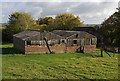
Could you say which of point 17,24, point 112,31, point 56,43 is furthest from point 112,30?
point 17,24

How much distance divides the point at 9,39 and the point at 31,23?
9.39 m

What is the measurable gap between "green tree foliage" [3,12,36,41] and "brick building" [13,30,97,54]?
20.0 m

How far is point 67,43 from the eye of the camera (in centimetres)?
2705

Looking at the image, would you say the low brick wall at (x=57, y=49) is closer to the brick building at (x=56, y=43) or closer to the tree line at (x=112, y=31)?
the brick building at (x=56, y=43)

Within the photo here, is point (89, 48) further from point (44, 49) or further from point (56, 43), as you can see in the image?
point (44, 49)

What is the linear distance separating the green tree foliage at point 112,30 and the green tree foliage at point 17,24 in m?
24.6

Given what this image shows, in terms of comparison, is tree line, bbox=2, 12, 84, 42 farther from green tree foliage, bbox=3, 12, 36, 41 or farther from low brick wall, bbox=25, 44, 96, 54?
low brick wall, bbox=25, 44, 96, 54

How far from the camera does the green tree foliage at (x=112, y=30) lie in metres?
36.2

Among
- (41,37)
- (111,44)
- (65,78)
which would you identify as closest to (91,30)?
(111,44)

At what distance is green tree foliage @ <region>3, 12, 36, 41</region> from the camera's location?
4590 centimetres

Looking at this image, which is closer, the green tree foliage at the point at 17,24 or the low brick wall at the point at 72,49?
the low brick wall at the point at 72,49

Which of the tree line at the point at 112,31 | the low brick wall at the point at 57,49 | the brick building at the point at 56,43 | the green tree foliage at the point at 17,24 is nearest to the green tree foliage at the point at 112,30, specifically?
the tree line at the point at 112,31

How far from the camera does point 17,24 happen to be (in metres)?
46.4

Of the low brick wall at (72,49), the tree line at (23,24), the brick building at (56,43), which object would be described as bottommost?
the low brick wall at (72,49)
